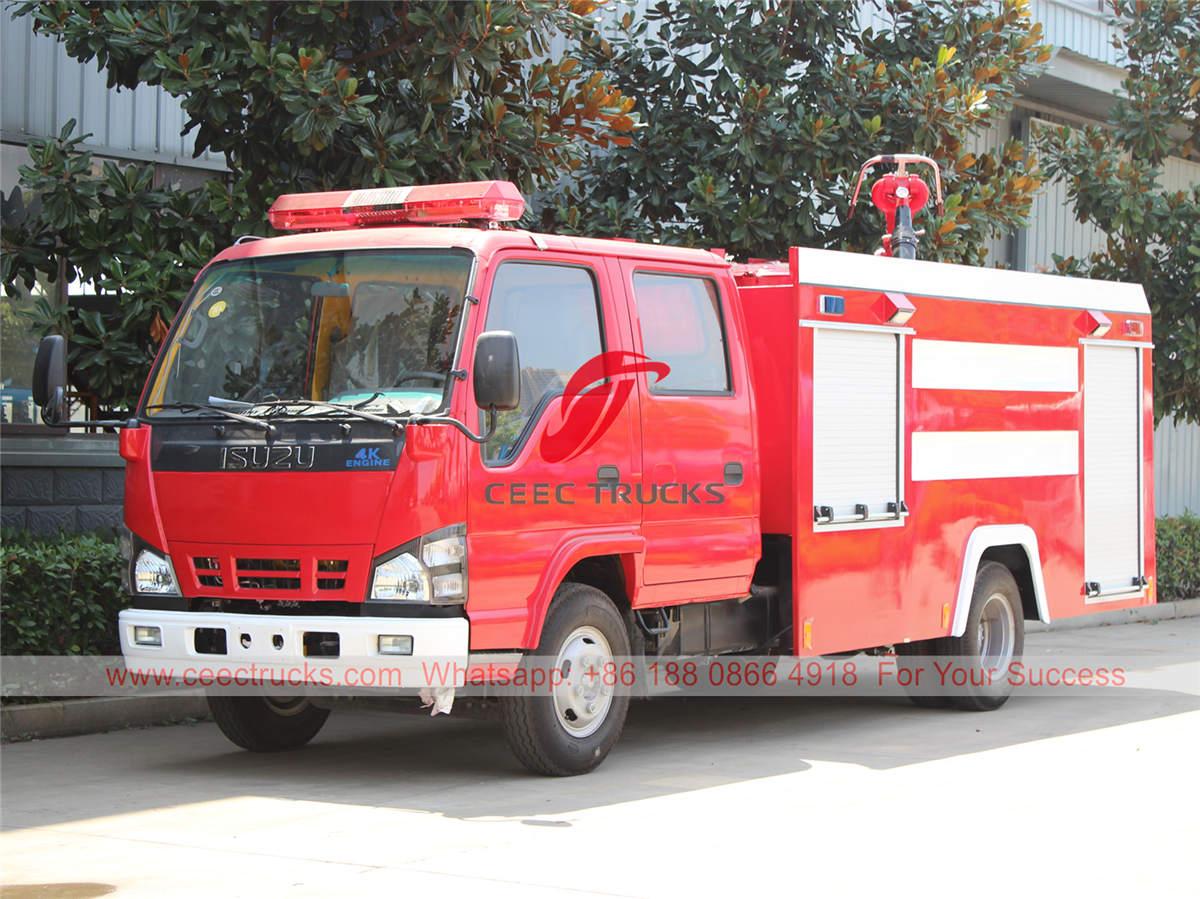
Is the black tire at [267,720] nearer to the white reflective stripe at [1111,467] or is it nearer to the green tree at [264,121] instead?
the green tree at [264,121]

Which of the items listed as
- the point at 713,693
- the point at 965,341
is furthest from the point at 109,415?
the point at 965,341

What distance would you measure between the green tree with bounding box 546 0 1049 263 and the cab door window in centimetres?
486

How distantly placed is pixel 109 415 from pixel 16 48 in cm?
271

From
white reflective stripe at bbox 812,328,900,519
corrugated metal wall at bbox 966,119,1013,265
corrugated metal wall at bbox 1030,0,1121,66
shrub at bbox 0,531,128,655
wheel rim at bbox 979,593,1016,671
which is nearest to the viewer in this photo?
white reflective stripe at bbox 812,328,900,519

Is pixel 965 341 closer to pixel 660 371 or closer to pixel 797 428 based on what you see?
pixel 797 428

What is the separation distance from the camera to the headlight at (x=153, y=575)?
27.9 ft

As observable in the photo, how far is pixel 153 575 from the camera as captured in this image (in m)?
8.56

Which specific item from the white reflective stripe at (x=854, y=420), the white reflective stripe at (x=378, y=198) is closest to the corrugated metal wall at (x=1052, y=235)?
the white reflective stripe at (x=854, y=420)

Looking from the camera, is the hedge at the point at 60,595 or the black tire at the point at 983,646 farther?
the black tire at the point at 983,646

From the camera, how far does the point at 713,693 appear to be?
12273 mm

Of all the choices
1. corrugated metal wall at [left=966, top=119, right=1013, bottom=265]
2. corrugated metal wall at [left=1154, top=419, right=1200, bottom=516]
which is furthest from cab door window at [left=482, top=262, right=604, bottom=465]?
corrugated metal wall at [left=1154, top=419, right=1200, bottom=516]

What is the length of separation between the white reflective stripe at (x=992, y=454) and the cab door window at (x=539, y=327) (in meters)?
2.76

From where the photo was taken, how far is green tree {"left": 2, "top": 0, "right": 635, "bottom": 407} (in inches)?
427

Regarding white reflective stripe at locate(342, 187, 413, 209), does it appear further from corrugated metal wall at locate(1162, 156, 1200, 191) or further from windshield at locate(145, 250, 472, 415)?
corrugated metal wall at locate(1162, 156, 1200, 191)
